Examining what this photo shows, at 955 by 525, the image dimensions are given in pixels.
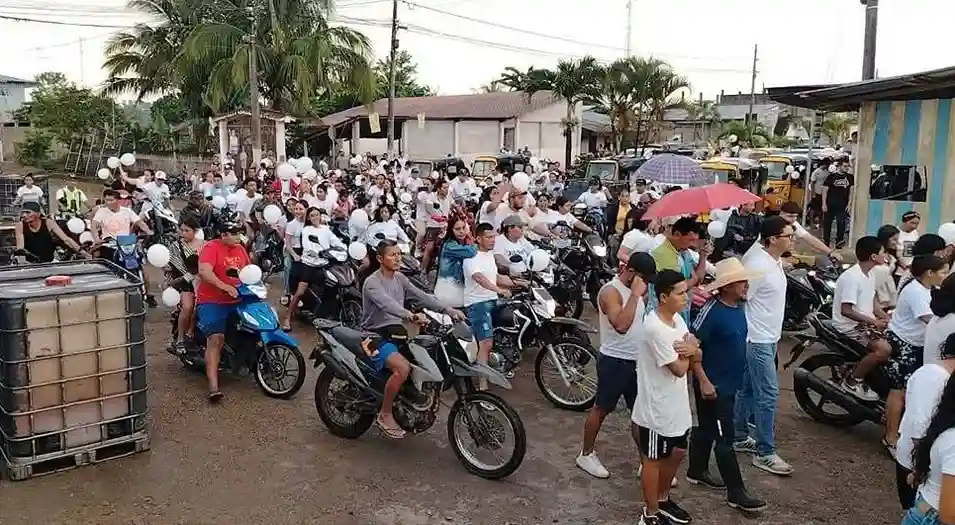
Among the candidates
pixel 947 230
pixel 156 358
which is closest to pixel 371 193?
pixel 156 358

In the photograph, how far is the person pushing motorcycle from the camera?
17.3 feet

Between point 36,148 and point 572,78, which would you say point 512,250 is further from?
point 36,148

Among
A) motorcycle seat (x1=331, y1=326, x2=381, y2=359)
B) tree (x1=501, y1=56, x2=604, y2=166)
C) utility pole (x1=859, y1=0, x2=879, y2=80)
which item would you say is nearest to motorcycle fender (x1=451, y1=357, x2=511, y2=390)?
motorcycle seat (x1=331, y1=326, x2=381, y2=359)

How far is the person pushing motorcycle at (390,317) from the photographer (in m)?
5.27

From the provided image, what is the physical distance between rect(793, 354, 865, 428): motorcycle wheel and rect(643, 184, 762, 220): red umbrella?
141 cm

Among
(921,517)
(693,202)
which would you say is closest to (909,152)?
(693,202)

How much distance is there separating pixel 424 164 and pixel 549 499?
23.6m

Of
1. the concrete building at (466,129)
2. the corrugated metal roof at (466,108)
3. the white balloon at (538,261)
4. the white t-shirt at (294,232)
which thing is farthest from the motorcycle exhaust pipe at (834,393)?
the concrete building at (466,129)

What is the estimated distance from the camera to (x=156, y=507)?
4746 mm

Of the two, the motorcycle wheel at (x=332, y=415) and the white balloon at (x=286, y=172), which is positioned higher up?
the white balloon at (x=286, y=172)

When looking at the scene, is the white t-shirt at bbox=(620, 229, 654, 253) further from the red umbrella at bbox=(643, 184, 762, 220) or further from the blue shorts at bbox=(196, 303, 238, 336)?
the blue shorts at bbox=(196, 303, 238, 336)

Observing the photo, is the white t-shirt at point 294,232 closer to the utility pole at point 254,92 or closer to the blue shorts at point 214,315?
the blue shorts at point 214,315

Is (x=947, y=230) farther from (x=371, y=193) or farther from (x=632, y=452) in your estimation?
(x=371, y=193)

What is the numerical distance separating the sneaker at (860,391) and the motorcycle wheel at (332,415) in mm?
3474
